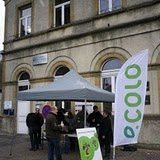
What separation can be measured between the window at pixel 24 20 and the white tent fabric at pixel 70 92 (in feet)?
29.3

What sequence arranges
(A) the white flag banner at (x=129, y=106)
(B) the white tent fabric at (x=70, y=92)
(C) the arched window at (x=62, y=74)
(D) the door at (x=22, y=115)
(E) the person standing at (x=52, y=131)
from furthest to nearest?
(D) the door at (x=22, y=115) → (C) the arched window at (x=62, y=74) → (B) the white tent fabric at (x=70, y=92) → (E) the person standing at (x=52, y=131) → (A) the white flag banner at (x=129, y=106)

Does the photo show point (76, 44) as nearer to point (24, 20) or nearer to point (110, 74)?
point (110, 74)

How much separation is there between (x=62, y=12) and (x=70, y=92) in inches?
338

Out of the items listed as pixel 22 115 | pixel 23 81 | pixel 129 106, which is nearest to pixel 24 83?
pixel 23 81

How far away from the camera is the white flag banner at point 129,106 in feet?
21.8

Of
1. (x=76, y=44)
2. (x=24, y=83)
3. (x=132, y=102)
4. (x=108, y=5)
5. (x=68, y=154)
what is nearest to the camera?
(x=132, y=102)

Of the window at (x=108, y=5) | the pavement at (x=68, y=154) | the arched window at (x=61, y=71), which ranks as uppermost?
the window at (x=108, y=5)

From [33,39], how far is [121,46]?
21.2 feet

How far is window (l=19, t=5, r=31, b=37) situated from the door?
4358 millimetres

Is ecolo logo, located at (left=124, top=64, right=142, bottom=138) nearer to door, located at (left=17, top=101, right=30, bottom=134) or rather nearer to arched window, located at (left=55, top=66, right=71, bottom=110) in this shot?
arched window, located at (left=55, top=66, right=71, bottom=110)

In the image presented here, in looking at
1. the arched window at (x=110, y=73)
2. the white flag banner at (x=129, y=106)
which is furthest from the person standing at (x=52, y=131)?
the arched window at (x=110, y=73)

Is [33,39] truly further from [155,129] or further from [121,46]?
[155,129]

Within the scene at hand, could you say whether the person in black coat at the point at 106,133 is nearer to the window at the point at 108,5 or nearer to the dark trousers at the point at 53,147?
the dark trousers at the point at 53,147

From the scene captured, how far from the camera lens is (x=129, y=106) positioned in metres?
6.66
